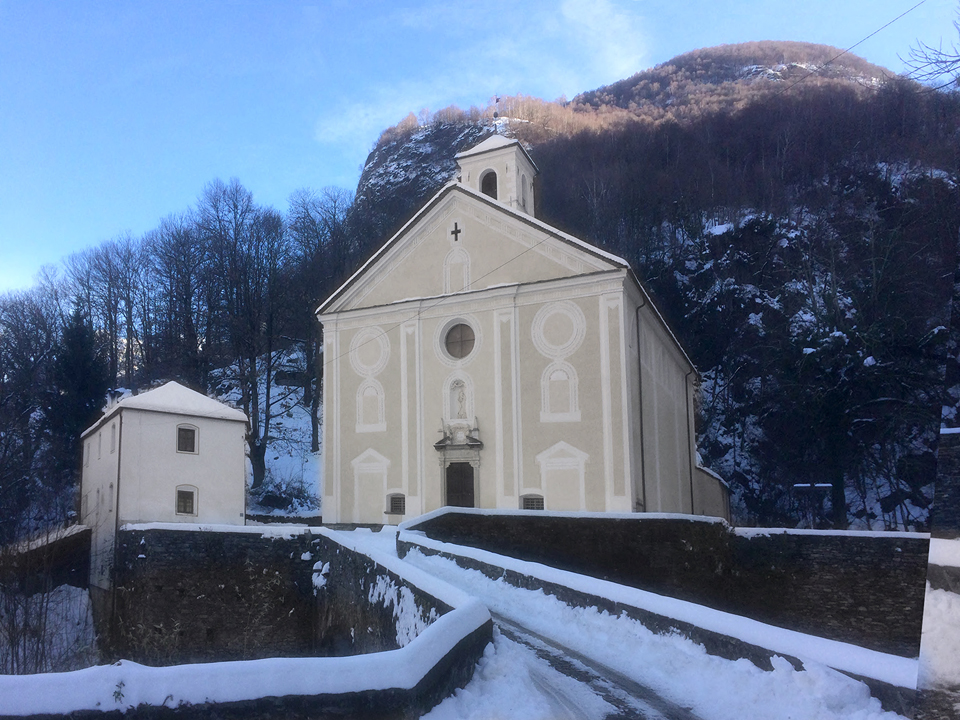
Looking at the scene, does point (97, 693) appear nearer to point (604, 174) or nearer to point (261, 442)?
point (261, 442)

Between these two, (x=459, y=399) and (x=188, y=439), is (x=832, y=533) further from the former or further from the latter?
(x=188, y=439)

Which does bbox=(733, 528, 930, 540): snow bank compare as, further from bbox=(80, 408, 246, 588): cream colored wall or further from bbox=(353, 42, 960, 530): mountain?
bbox=(80, 408, 246, 588): cream colored wall

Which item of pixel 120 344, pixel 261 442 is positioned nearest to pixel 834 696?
pixel 261 442

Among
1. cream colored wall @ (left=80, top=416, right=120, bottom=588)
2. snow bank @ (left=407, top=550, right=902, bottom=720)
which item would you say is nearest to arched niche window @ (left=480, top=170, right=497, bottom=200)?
cream colored wall @ (left=80, top=416, right=120, bottom=588)

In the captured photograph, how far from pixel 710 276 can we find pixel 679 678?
4014cm

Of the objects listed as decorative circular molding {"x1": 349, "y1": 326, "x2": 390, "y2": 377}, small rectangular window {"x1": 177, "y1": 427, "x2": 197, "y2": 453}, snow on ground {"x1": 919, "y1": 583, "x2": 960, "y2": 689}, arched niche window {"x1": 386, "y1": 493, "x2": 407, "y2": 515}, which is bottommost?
arched niche window {"x1": 386, "y1": 493, "x2": 407, "y2": 515}

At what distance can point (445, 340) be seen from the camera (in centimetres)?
2584

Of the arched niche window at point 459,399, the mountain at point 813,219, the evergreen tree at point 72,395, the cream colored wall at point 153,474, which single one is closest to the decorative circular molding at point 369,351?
the arched niche window at point 459,399

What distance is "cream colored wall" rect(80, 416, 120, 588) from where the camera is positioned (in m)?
23.6

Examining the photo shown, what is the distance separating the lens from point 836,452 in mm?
13000

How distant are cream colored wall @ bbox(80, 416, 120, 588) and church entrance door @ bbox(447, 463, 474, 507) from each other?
9.90 meters

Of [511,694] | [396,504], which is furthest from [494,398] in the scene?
[511,694]

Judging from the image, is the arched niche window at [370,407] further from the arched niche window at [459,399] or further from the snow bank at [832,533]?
the snow bank at [832,533]

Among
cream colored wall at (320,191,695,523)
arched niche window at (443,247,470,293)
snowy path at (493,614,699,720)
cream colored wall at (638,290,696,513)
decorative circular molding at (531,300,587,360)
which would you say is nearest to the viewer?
snowy path at (493,614,699,720)
